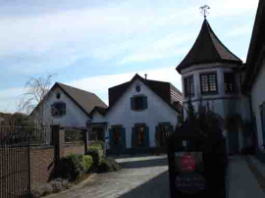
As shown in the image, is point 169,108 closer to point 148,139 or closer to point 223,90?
point 148,139

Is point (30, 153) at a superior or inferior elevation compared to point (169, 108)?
inferior

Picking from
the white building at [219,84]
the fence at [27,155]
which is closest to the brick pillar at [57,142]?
the fence at [27,155]

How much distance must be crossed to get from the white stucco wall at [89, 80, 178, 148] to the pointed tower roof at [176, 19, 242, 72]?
26.1 ft

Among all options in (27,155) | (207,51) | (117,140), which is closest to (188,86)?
(207,51)

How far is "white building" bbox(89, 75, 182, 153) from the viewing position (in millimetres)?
43969

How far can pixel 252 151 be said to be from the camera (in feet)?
110

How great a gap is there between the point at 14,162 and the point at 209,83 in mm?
22256

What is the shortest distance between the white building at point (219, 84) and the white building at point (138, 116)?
318 inches

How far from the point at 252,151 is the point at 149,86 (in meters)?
13.6

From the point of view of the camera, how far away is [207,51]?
3572 centimetres

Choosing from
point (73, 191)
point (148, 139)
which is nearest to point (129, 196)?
point (73, 191)

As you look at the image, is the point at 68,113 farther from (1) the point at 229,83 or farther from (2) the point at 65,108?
(1) the point at 229,83

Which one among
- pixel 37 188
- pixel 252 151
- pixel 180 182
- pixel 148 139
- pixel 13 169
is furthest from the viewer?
pixel 148 139

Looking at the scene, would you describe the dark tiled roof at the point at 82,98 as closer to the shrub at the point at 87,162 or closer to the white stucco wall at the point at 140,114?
the white stucco wall at the point at 140,114
